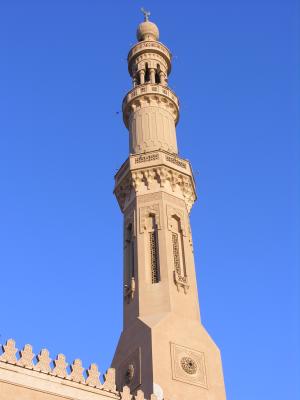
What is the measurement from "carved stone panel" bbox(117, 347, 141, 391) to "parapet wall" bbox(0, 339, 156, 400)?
1.62 m

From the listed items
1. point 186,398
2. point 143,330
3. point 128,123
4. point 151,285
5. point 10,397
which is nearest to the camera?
point 10,397

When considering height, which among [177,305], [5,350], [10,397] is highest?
[177,305]

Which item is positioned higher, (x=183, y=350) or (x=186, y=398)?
(x=183, y=350)

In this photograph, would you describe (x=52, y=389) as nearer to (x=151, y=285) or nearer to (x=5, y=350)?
(x=5, y=350)

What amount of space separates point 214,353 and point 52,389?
5.83 m

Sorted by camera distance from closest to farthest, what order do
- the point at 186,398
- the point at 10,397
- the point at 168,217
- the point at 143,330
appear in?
1. the point at 10,397
2. the point at 186,398
3. the point at 143,330
4. the point at 168,217

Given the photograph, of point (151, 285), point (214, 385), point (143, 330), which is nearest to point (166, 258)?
point (151, 285)

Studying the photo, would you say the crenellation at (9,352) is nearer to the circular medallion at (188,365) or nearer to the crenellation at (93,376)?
the crenellation at (93,376)

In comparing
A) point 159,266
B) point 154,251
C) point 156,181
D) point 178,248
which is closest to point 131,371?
point 159,266

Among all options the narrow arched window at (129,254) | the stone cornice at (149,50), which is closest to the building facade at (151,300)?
the narrow arched window at (129,254)

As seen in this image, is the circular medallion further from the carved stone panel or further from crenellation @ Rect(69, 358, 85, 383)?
crenellation @ Rect(69, 358, 85, 383)

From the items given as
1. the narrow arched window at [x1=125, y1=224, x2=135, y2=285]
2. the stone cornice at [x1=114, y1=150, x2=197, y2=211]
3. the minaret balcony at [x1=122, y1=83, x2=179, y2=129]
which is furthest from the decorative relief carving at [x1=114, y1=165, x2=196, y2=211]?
the minaret balcony at [x1=122, y1=83, x2=179, y2=129]

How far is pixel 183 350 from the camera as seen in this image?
18188mm

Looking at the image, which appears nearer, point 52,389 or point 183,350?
point 52,389
